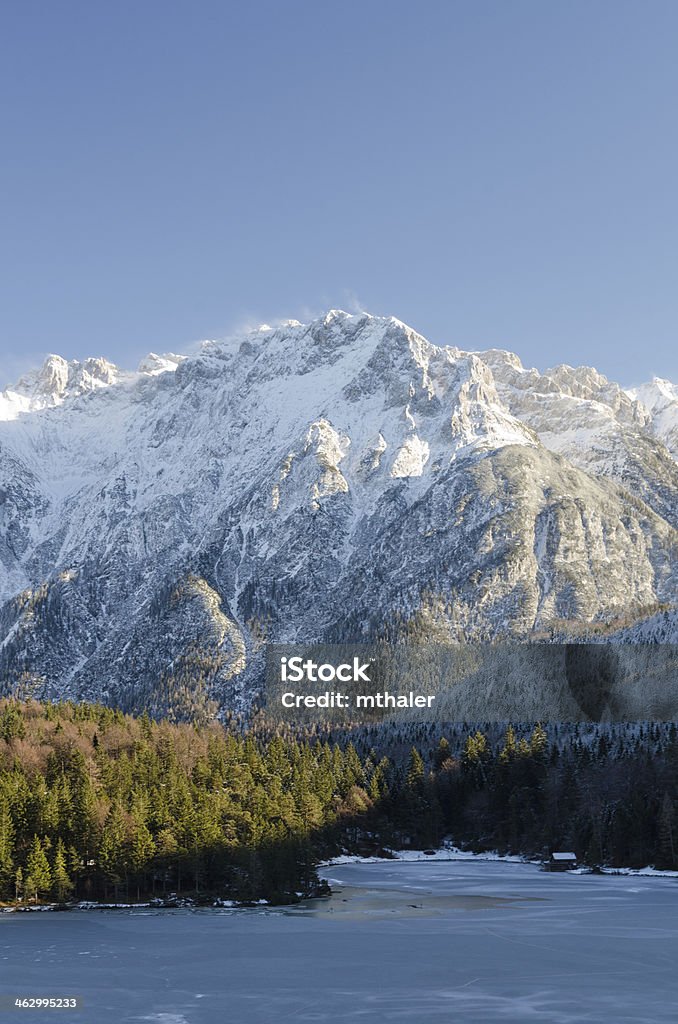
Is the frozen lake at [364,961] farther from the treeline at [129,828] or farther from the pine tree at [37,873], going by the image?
the treeline at [129,828]

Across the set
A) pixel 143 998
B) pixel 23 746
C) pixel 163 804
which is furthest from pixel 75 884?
pixel 143 998

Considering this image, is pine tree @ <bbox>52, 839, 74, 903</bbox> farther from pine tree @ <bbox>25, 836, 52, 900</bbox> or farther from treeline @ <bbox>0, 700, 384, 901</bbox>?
pine tree @ <bbox>25, 836, 52, 900</bbox>

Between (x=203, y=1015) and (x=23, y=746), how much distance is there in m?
101

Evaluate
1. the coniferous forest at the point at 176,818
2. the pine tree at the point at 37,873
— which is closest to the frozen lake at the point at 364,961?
the pine tree at the point at 37,873

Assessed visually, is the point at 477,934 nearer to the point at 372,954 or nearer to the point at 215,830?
the point at 372,954

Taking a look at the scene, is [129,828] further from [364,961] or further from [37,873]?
[364,961]

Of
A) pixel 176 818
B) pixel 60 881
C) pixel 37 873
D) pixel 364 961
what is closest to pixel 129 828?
pixel 60 881

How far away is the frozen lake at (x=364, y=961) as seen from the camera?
6334 cm

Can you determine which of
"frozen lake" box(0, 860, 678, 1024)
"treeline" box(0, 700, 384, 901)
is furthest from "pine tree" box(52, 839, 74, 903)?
"frozen lake" box(0, 860, 678, 1024)

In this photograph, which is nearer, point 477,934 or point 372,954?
point 372,954

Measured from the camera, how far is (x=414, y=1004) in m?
65.1

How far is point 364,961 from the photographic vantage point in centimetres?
8175

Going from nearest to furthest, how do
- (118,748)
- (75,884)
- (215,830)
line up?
(75,884) → (215,830) → (118,748)

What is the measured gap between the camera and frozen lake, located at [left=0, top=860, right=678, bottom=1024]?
6334cm
